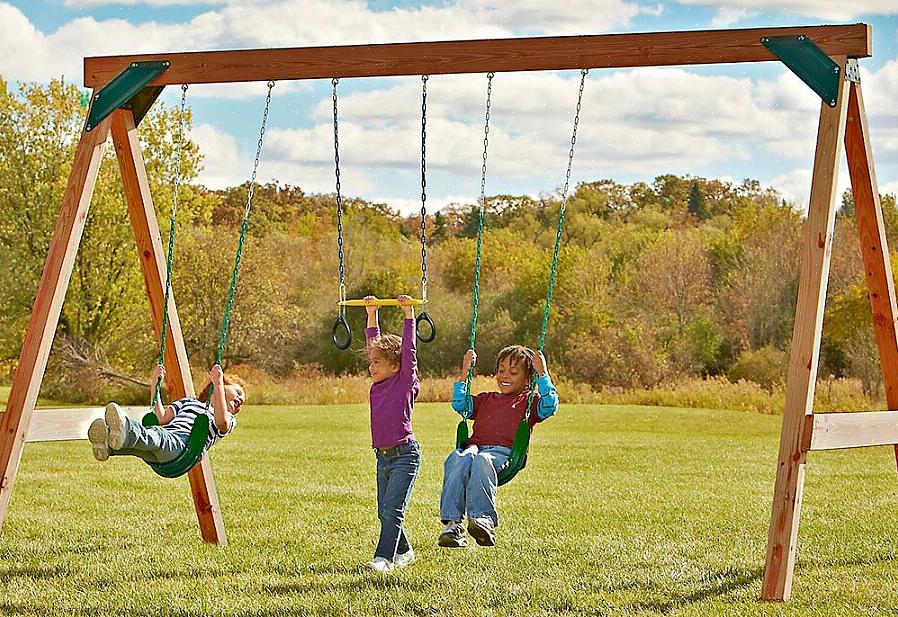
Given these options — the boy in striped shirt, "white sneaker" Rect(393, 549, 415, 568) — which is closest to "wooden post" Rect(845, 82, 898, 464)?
"white sneaker" Rect(393, 549, 415, 568)

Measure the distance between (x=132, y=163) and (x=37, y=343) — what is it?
1233 mm

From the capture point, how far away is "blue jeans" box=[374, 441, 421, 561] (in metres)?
5.86

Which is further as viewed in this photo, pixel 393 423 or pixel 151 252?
pixel 151 252

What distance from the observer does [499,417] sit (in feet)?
19.6

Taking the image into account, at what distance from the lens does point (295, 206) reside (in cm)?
2280

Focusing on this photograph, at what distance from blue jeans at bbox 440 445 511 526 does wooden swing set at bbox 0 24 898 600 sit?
132 cm

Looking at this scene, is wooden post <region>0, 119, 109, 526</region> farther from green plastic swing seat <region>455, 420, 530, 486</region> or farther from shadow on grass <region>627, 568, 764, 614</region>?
shadow on grass <region>627, 568, 764, 614</region>

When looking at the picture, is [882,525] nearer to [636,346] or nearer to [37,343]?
[37,343]

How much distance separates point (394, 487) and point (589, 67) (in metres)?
2.30

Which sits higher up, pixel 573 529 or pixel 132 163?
pixel 132 163

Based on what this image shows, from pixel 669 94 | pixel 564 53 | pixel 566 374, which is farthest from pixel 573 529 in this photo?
pixel 669 94

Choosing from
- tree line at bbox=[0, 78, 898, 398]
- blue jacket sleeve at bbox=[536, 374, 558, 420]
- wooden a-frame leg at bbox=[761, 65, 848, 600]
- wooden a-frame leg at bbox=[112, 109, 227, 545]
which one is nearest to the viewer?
wooden a-frame leg at bbox=[761, 65, 848, 600]

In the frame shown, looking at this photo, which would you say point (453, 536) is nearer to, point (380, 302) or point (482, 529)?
point (482, 529)

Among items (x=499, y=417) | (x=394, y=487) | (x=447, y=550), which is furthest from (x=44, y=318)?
(x=447, y=550)
